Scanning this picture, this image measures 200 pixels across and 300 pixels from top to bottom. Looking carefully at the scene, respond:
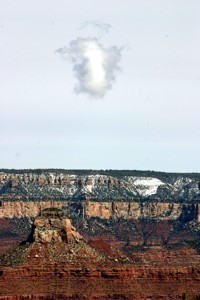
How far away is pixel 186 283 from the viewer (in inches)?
7106

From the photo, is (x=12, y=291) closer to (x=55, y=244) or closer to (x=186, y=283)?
(x=55, y=244)

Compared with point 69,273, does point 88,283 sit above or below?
below

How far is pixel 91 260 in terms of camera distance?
17525 cm

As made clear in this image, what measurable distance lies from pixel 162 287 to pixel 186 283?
342cm

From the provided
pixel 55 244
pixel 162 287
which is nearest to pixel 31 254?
pixel 55 244

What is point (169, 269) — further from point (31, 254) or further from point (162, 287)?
point (31, 254)

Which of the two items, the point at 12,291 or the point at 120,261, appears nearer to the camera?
the point at 12,291

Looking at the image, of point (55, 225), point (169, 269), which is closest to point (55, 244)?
point (55, 225)

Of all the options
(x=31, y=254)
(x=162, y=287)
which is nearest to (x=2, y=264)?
(x=31, y=254)

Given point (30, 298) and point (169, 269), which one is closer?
point (30, 298)

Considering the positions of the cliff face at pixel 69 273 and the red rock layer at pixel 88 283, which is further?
the cliff face at pixel 69 273

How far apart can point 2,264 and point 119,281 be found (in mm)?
11222

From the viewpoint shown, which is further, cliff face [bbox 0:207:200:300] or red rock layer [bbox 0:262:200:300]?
cliff face [bbox 0:207:200:300]

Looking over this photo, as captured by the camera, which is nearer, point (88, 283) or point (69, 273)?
point (69, 273)
